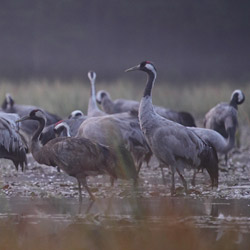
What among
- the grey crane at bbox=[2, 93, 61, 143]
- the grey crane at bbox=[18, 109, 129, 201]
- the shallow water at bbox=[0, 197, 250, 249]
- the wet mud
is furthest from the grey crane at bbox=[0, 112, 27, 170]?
the grey crane at bbox=[2, 93, 61, 143]

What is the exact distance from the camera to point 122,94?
20.6 metres

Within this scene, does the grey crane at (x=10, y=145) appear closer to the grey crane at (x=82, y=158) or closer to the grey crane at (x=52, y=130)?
the grey crane at (x=52, y=130)

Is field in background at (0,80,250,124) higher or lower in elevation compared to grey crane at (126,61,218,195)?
higher

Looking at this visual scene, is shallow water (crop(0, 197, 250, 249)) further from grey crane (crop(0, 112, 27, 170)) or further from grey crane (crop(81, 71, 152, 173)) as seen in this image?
grey crane (crop(81, 71, 152, 173))

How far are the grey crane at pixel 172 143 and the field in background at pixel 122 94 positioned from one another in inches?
340

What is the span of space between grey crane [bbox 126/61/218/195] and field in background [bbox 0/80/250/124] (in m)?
8.65

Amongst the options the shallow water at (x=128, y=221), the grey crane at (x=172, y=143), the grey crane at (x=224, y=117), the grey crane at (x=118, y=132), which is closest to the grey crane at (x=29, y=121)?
the grey crane at (x=224, y=117)

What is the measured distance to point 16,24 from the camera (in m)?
26.0

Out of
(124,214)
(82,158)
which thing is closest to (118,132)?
(82,158)

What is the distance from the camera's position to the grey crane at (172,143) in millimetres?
9094

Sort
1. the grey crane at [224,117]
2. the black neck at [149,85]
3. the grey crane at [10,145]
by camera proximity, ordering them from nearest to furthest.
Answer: the black neck at [149,85] → the grey crane at [10,145] → the grey crane at [224,117]

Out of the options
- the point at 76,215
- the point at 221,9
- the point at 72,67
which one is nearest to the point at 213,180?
the point at 76,215

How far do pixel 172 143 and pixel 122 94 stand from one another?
455 inches

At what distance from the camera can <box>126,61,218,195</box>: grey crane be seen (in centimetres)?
909
